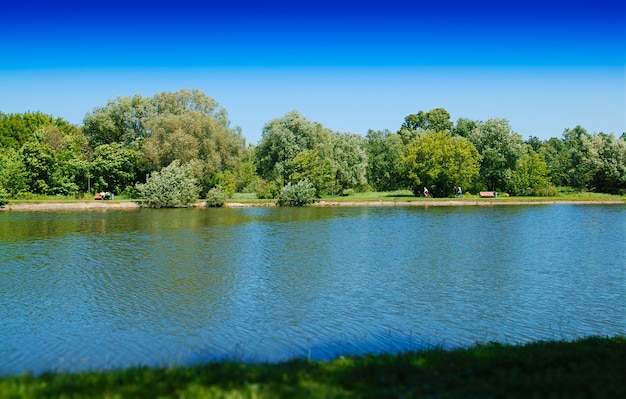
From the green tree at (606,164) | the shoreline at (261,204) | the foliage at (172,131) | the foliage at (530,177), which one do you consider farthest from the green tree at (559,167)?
the foliage at (172,131)

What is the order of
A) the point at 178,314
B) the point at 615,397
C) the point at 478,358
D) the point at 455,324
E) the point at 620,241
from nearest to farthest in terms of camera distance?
the point at 615,397
the point at 478,358
the point at 455,324
the point at 178,314
the point at 620,241

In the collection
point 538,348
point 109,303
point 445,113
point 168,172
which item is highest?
point 445,113

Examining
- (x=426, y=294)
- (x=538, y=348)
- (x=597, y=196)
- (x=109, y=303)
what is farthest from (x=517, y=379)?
(x=597, y=196)

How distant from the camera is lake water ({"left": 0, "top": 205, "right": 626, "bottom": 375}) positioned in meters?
13.1

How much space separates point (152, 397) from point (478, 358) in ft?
17.8

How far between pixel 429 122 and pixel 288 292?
85511 millimetres

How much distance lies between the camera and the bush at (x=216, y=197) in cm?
6141

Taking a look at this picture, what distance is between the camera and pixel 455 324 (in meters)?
14.7

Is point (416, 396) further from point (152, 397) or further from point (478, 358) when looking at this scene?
point (152, 397)

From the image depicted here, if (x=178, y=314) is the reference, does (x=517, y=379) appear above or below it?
above

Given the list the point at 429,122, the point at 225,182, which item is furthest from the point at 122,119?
the point at 429,122

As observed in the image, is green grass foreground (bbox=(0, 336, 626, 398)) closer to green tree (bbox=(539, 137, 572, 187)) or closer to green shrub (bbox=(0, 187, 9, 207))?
green shrub (bbox=(0, 187, 9, 207))

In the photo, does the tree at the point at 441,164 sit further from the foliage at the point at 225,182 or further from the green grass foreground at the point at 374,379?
the green grass foreground at the point at 374,379

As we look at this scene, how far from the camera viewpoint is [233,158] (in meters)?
69.3
